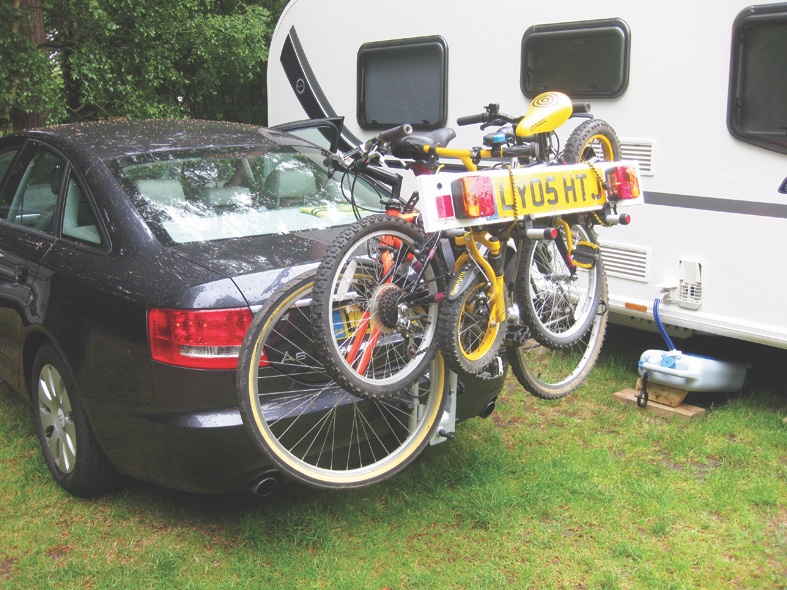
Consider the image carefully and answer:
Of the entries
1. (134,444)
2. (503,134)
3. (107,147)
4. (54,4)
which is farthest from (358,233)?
(54,4)

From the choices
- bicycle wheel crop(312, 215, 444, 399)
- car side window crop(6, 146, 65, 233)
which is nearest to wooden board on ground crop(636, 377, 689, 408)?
bicycle wheel crop(312, 215, 444, 399)

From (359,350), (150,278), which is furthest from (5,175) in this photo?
(359,350)

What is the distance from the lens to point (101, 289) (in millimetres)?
3457

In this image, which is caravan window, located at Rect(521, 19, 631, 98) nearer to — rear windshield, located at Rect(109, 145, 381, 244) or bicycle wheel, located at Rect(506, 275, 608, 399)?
bicycle wheel, located at Rect(506, 275, 608, 399)

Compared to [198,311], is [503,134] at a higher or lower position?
higher

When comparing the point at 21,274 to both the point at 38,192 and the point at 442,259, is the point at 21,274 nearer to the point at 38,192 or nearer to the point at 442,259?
the point at 38,192

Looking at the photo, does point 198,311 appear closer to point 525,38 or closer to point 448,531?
point 448,531

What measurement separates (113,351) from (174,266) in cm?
42

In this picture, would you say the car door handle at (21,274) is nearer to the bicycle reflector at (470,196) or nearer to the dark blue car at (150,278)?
the dark blue car at (150,278)

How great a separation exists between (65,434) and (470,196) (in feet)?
7.25

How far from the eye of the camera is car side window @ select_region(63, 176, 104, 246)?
372 centimetres

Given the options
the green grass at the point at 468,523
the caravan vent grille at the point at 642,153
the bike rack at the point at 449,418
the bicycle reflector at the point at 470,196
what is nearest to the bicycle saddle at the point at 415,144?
the bicycle reflector at the point at 470,196

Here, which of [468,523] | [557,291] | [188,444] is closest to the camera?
[188,444]

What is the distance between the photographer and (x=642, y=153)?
5258 mm
